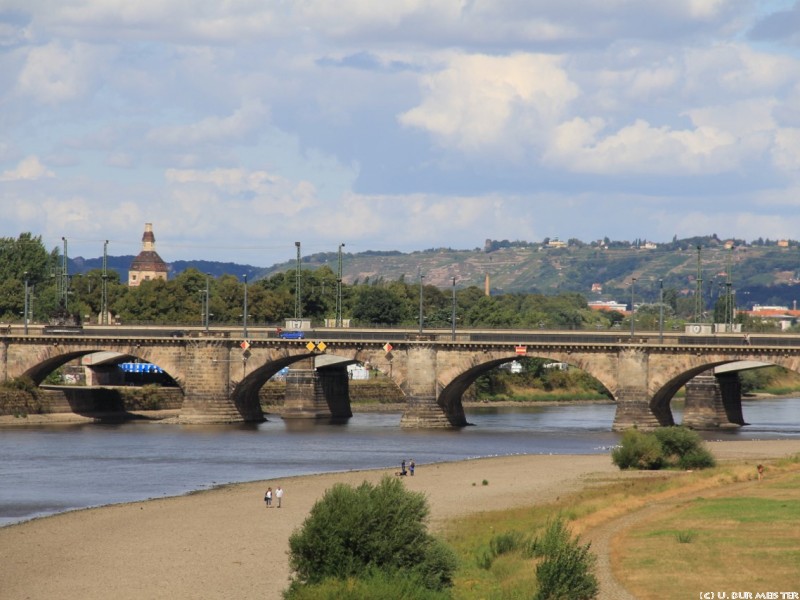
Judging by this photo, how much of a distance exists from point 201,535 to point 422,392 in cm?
6413

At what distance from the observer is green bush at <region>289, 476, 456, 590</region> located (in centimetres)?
4631

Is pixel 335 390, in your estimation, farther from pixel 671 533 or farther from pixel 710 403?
pixel 671 533

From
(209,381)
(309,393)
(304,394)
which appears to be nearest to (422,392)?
(209,381)

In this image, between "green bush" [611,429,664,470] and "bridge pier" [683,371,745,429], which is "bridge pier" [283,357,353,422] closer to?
"bridge pier" [683,371,745,429]

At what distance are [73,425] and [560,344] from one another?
42824 mm

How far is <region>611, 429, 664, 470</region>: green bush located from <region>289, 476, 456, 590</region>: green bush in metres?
45.2

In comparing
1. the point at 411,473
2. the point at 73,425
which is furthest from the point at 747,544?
the point at 73,425

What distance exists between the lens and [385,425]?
136m

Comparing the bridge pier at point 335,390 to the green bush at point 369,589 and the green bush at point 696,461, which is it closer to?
the green bush at point 696,461

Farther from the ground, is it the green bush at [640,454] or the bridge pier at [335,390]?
the bridge pier at [335,390]

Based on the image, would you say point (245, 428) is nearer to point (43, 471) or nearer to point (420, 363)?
point (420, 363)

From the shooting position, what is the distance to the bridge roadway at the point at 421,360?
397 feet

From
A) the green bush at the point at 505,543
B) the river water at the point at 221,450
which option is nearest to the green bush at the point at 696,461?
the river water at the point at 221,450

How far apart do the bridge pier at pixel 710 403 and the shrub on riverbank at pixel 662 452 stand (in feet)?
137
